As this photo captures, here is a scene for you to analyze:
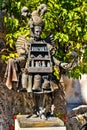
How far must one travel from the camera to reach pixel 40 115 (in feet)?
19.7

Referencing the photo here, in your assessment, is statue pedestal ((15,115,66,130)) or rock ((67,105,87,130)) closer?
statue pedestal ((15,115,66,130))

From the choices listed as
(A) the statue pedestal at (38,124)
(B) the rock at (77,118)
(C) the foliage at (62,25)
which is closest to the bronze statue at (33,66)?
(A) the statue pedestal at (38,124)

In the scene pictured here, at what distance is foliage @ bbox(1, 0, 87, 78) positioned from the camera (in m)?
7.51

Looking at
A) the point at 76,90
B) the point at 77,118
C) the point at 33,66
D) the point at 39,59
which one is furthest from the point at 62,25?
the point at 76,90

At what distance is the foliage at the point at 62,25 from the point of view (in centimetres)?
751

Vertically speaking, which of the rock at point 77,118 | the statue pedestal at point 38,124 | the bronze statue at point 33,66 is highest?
the bronze statue at point 33,66

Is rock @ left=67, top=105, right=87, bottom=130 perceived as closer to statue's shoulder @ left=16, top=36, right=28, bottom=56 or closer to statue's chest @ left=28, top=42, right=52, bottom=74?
statue's chest @ left=28, top=42, right=52, bottom=74

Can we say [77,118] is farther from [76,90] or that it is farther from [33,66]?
[33,66]

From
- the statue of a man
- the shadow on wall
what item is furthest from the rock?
the statue of a man

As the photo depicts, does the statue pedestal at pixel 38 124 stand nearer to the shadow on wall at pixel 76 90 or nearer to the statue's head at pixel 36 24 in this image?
the statue's head at pixel 36 24

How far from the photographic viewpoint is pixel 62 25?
7.79 m

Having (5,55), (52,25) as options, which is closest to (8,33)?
(5,55)

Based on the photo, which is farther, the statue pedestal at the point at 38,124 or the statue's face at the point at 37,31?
the statue's face at the point at 37,31

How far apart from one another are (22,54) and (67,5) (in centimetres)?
208
